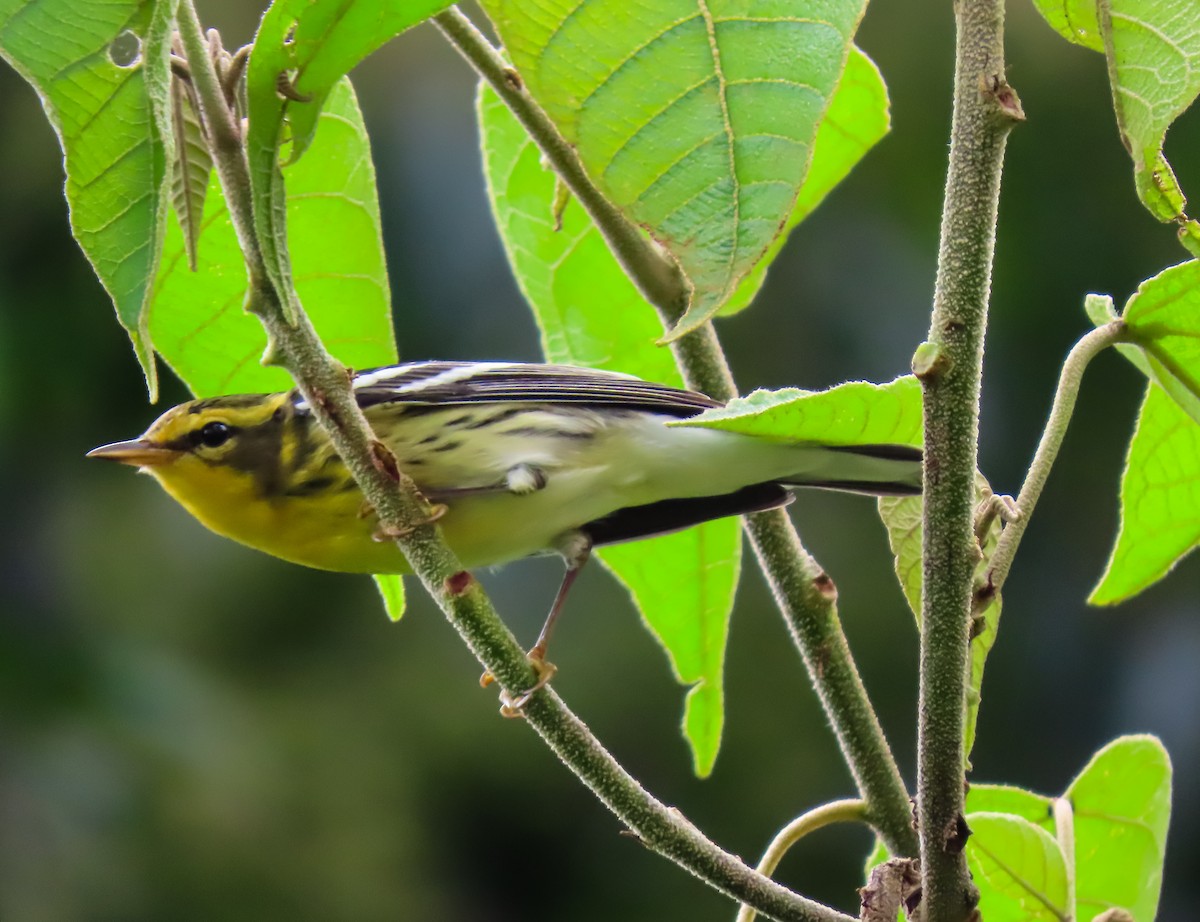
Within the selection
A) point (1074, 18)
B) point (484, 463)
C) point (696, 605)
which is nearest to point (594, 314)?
point (696, 605)

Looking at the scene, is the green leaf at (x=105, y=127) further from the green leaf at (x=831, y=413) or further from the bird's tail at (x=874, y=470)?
the bird's tail at (x=874, y=470)

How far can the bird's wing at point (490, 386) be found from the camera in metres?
1.56

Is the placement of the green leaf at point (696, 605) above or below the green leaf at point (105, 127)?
below

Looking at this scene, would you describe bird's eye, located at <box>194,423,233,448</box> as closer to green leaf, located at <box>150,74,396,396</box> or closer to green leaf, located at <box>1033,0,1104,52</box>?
green leaf, located at <box>150,74,396,396</box>

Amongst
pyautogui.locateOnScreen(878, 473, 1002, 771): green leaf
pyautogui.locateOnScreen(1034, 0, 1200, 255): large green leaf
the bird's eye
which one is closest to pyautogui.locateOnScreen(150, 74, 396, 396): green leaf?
pyautogui.locateOnScreen(878, 473, 1002, 771): green leaf

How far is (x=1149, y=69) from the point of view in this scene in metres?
0.70

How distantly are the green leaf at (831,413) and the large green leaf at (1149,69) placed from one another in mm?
154

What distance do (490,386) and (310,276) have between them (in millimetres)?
650

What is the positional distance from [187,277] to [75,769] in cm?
321

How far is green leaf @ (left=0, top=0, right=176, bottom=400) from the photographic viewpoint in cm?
64

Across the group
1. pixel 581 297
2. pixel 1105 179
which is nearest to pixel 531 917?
pixel 1105 179

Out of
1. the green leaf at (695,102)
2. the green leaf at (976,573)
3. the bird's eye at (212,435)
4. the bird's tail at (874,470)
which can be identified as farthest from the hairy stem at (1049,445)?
the bird's eye at (212,435)

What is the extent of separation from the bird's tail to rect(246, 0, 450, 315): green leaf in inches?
30.2

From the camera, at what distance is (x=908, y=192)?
4102 millimetres
